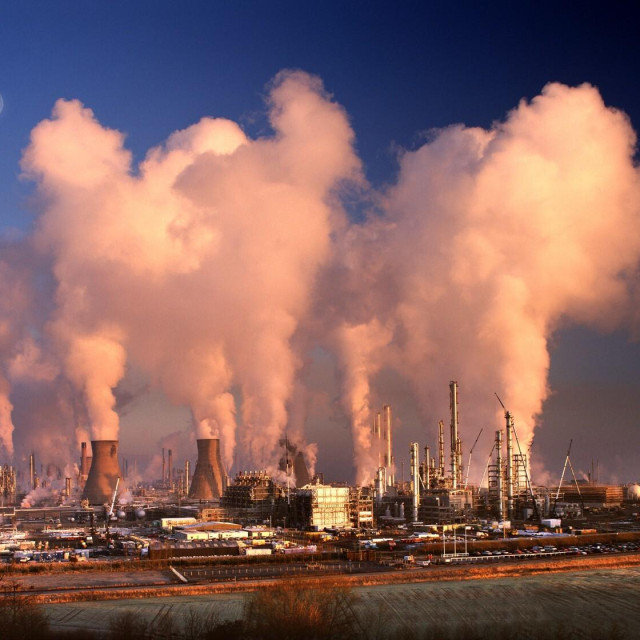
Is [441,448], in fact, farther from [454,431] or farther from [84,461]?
[84,461]

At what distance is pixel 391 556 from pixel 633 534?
19.1m

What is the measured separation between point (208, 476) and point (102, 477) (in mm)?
11006

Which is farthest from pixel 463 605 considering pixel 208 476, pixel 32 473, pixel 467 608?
pixel 32 473

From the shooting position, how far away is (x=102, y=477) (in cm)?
9325

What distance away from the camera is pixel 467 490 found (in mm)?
76000

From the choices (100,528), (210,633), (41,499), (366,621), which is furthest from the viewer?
(41,499)

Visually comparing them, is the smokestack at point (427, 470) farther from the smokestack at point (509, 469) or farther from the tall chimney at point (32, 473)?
the tall chimney at point (32, 473)

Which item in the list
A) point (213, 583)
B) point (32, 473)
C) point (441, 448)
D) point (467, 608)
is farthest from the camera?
point (32, 473)

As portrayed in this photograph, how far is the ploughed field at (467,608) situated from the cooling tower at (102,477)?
58.0 meters

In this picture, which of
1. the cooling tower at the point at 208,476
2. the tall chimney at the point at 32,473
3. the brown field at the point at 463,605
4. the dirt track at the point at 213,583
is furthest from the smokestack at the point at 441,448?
the tall chimney at the point at 32,473

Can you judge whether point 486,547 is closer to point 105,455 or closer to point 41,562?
point 41,562

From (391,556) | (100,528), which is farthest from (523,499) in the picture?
(100,528)

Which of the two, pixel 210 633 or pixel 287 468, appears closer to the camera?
pixel 210 633

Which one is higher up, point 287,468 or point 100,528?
point 287,468
